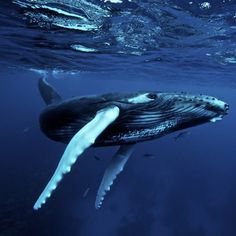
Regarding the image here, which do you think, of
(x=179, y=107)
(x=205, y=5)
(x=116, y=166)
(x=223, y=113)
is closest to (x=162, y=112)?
(x=179, y=107)

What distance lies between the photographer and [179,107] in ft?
14.4

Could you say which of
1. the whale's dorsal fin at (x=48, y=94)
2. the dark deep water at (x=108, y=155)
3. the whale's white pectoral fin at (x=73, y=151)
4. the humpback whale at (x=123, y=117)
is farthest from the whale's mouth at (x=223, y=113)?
the dark deep water at (x=108, y=155)

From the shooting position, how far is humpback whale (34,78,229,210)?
385cm

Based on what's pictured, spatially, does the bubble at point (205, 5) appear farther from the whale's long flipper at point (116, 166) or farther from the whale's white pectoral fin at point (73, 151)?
the whale's white pectoral fin at point (73, 151)

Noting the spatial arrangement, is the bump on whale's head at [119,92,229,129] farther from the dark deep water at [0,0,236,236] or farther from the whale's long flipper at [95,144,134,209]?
the dark deep water at [0,0,236,236]

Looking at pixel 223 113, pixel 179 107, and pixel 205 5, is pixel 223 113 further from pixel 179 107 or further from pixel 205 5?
pixel 205 5

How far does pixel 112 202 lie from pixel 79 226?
580cm

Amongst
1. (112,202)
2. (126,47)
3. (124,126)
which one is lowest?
(112,202)

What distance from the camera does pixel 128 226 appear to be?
2300 centimetres

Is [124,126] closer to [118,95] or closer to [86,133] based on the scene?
[118,95]

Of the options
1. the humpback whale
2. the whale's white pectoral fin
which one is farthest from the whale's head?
the whale's white pectoral fin

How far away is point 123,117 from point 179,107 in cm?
86

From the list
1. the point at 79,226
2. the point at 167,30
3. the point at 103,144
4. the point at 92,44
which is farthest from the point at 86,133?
the point at 79,226

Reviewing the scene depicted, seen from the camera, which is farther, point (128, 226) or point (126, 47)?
point (128, 226)
